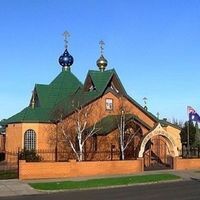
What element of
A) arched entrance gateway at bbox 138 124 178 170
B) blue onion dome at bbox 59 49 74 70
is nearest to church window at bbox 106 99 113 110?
arched entrance gateway at bbox 138 124 178 170

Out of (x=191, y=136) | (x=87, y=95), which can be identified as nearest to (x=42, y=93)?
(x=87, y=95)

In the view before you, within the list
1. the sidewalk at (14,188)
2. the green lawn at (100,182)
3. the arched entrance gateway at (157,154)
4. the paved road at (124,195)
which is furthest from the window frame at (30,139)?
the paved road at (124,195)

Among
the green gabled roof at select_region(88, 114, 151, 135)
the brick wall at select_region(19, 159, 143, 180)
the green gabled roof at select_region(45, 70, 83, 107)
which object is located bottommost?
the brick wall at select_region(19, 159, 143, 180)

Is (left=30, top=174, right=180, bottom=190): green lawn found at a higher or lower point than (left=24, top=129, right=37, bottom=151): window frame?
lower

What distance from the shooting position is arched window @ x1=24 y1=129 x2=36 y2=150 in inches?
1655

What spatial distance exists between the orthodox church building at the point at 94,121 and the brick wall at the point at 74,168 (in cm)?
378

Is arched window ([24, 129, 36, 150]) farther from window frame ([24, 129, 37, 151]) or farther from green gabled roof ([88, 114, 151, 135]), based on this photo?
green gabled roof ([88, 114, 151, 135])

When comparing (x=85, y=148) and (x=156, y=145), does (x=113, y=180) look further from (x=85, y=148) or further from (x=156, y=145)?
(x=156, y=145)

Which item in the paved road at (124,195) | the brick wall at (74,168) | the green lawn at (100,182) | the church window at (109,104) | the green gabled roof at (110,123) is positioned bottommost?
the paved road at (124,195)

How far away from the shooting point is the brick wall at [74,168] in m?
28.1

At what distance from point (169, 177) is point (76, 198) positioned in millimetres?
10914

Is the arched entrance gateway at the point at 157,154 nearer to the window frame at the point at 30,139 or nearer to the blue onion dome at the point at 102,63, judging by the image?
the window frame at the point at 30,139

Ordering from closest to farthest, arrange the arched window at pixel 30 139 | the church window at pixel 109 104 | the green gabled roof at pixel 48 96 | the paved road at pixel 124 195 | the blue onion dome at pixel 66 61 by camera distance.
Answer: the paved road at pixel 124 195 < the arched window at pixel 30 139 < the green gabled roof at pixel 48 96 < the church window at pixel 109 104 < the blue onion dome at pixel 66 61

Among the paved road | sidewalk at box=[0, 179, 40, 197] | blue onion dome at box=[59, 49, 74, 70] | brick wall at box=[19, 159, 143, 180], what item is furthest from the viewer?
blue onion dome at box=[59, 49, 74, 70]
